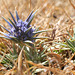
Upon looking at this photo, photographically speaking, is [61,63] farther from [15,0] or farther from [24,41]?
[15,0]

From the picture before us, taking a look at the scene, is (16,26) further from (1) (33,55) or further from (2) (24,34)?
(1) (33,55)

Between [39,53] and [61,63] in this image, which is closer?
[61,63]

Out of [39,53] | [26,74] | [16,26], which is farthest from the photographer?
[39,53]

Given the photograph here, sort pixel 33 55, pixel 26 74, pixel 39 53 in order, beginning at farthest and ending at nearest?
pixel 39 53, pixel 33 55, pixel 26 74

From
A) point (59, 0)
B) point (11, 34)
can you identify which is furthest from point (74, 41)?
point (59, 0)

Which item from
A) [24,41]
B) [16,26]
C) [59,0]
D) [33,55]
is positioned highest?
[59,0]

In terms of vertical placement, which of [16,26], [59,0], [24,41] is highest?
[59,0]

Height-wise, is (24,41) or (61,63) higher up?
(24,41)

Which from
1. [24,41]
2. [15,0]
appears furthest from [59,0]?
[24,41]

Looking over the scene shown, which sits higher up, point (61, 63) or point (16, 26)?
point (16, 26)
